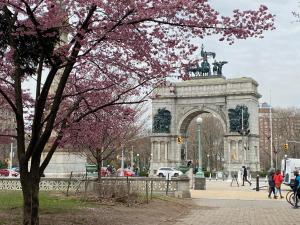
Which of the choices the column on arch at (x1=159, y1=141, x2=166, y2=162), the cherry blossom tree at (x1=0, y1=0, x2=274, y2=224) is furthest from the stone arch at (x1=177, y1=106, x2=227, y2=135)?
the cherry blossom tree at (x1=0, y1=0, x2=274, y2=224)

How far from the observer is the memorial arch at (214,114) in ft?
244

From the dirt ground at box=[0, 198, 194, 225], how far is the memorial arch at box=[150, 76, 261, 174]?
55.6 meters

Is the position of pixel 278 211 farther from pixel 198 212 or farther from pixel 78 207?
pixel 78 207

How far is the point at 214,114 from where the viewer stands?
79.7 m

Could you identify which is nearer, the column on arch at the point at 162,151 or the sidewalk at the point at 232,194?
the sidewalk at the point at 232,194

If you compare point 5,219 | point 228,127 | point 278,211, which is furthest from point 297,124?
point 5,219

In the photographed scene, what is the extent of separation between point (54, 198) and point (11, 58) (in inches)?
350

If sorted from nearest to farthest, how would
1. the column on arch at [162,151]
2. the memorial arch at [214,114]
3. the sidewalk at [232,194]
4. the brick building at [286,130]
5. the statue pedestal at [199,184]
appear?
the sidewalk at [232,194], the statue pedestal at [199,184], the memorial arch at [214,114], the column on arch at [162,151], the brick building at [286,130]

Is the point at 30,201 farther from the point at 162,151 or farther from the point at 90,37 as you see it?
the point at 162,151

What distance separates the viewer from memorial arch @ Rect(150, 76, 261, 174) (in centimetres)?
7450

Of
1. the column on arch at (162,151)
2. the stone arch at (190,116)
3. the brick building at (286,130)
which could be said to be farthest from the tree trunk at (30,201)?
Result: the brick building at (286,130)

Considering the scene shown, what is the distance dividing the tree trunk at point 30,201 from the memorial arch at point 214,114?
64.0 m

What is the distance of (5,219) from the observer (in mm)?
→ 12273

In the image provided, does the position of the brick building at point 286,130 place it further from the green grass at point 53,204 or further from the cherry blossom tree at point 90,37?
the cherry blossom tree at point 90,37
